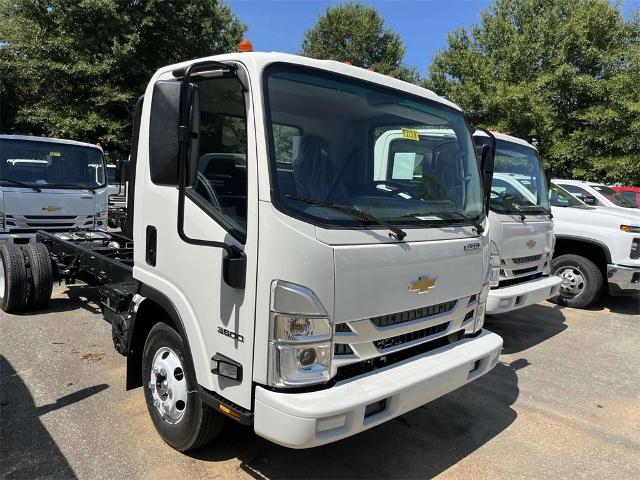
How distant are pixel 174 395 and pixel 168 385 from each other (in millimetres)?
84

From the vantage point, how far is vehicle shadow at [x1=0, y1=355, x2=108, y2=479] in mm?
2881

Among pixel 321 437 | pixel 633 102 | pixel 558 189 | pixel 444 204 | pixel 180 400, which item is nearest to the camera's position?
pixel 321 437

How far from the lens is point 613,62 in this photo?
1616cm

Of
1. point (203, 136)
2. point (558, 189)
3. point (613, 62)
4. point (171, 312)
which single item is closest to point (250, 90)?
point (203, 136)

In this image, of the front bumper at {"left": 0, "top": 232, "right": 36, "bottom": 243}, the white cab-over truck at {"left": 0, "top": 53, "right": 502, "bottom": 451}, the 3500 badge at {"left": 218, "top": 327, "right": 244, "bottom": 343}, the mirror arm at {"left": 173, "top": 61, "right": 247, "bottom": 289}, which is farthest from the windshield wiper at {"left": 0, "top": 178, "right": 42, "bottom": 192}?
the 3500 badge at {"left": 218, "top": 327, "right": 244, "bottom": 343}

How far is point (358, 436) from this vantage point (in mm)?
3408

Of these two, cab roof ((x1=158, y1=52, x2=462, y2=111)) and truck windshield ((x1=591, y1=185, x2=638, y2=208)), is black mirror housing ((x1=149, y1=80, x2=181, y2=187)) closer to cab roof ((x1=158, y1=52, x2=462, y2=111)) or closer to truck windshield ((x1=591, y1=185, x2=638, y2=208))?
cab roof ((x1=158, y1=52, x2=462, y2=111))

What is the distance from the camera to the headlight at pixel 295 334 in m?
2.28

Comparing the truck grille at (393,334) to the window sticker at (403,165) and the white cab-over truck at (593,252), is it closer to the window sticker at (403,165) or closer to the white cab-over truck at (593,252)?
the window sticker at (403,165)

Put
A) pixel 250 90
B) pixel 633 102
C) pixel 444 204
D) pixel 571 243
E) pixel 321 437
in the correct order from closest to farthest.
→ pixel 321 437, pixel 250 90, pixel 444 204, pixel 571 243, pixel 633 102

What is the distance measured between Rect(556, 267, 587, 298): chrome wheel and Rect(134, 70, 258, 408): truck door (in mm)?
6456

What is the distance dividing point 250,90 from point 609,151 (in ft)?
54.0

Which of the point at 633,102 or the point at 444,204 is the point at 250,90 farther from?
the point at 633,102

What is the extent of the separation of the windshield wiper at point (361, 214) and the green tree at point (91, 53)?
17.0 m
